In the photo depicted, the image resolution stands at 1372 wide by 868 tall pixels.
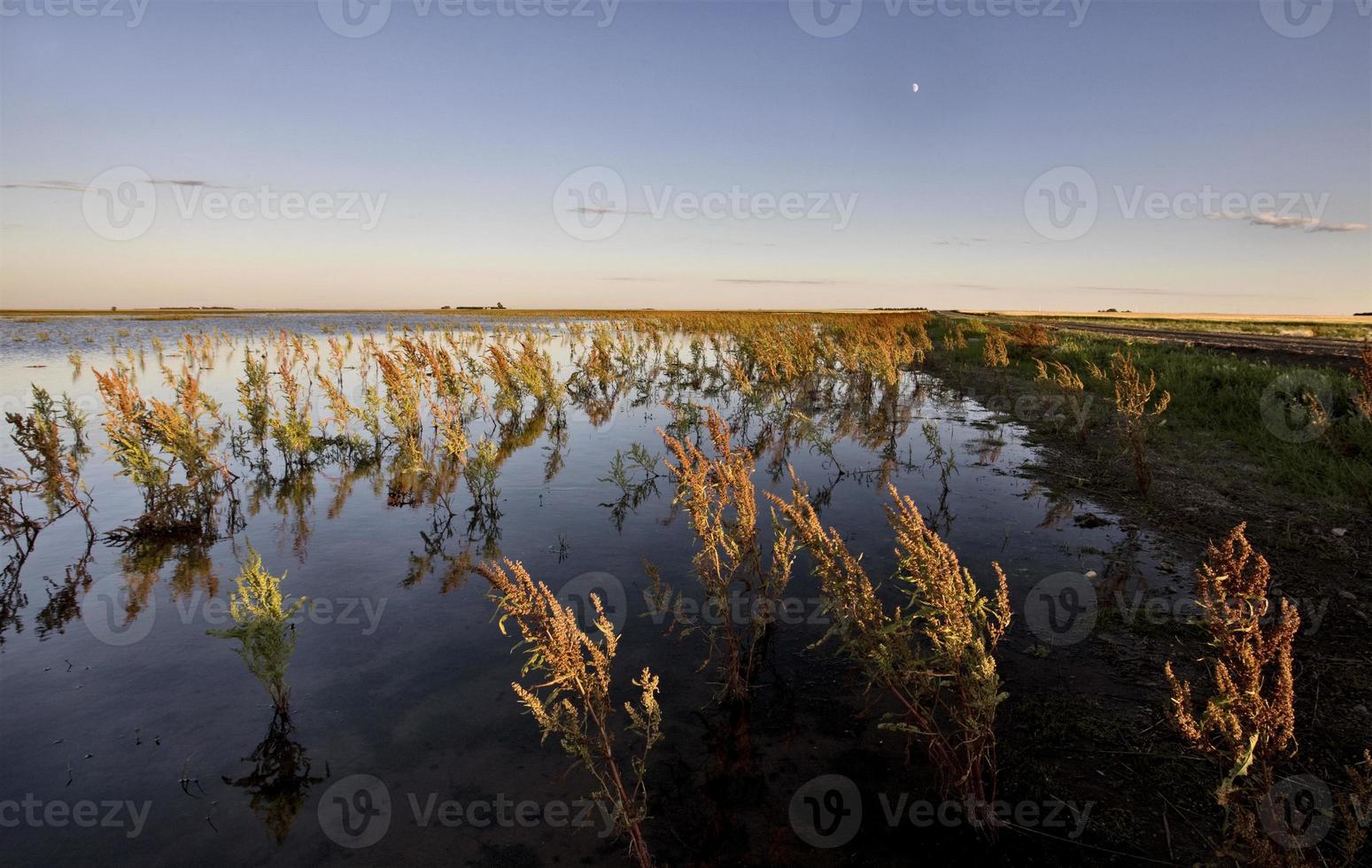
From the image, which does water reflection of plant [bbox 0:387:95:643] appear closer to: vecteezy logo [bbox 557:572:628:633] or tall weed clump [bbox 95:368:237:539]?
tall weed clump [bbox 95:368:237:539]

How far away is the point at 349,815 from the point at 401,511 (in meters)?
5.12

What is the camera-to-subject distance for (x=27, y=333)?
119ft

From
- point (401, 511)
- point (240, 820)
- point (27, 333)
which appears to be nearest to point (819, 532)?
point (240, 820)

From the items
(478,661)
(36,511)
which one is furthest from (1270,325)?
(36,511)

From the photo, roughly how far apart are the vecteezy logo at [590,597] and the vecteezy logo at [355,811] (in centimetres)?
196

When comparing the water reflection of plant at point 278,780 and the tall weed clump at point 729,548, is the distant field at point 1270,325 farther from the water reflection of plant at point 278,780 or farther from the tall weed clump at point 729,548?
the water reflection of plant at point 278,780

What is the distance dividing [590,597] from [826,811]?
9.49 feet

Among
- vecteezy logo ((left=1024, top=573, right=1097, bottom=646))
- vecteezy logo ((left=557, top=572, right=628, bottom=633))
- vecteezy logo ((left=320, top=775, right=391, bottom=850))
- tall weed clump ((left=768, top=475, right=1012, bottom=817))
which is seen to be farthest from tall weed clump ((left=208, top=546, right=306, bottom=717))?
vecteezy logo ((left=1024, top=573, right=1097, bottom=646))

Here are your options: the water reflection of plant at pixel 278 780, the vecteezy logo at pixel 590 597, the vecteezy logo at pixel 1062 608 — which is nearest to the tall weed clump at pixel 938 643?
the vecteezy logo at pixel 1062 608

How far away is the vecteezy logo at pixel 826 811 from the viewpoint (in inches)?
129

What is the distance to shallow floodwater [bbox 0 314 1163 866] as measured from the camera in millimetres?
3297

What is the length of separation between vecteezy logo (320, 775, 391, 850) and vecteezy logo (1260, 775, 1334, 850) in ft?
14.7

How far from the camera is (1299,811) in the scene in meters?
3.12

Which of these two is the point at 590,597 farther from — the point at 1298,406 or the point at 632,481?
the point at 1298,406
